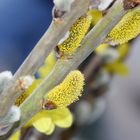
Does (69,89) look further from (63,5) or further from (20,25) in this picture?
(20,25)

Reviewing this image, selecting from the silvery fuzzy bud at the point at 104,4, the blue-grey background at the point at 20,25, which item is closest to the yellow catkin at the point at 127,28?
the silvery fuzzy bud at the point at 104,4

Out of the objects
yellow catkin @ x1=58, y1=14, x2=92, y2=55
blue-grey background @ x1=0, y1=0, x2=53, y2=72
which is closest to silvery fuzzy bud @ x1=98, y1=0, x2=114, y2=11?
yellow catkin @ x1=58, y1=14, x2=92, y2=55

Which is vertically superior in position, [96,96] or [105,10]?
[105,10]

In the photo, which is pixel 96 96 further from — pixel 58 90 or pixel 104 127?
pixel 104 127

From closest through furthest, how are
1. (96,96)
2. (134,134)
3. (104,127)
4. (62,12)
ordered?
1. (62,12)
2. (96,96)
3. (104,127)
4. (134,134)

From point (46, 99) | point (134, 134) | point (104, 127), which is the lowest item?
point (134, 134)

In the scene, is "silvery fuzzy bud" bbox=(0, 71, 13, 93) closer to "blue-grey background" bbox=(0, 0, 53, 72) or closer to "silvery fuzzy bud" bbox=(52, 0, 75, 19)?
"silvery fuzzy bud" bbox=(52, 0, 75, 19)

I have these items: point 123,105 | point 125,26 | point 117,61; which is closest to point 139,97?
point 123,105
